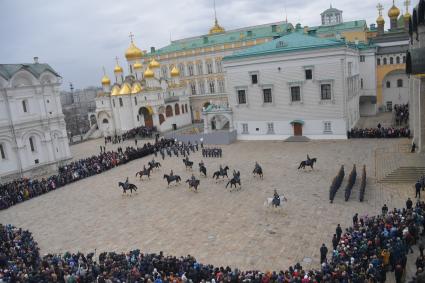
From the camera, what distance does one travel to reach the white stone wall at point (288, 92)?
3127cm

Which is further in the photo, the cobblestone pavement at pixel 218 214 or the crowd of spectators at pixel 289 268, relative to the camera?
the cobblestone pavement at pixel 218 214

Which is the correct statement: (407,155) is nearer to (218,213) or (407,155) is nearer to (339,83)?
(339,83)

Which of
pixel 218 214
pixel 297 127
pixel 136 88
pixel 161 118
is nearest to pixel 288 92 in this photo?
pixel 297 127

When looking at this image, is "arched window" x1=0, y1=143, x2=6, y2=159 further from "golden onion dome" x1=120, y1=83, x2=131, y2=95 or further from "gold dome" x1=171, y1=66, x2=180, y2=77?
"gold dome" x1=171, y1=66, x2=180, y2=77

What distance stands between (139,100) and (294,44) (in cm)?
2185

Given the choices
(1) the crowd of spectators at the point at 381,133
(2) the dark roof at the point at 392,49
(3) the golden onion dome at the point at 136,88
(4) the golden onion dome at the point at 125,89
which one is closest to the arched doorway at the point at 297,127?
(1) the crowd of spectators at the point at 381,133

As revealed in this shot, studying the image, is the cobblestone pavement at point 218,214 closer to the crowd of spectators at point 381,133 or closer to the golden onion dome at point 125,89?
the crowd of spectators at point 381,133

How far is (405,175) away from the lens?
20.3 m

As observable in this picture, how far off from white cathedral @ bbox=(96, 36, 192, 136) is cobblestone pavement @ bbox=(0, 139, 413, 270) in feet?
65.0

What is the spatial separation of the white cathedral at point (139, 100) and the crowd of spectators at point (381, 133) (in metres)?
23.9

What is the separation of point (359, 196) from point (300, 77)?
55.0ft

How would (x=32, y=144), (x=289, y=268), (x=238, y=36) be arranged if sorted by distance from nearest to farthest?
(x=289, y=268) < (x=32, y=144) < (x=238, y=36)

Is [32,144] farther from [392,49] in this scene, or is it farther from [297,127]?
[392,49]

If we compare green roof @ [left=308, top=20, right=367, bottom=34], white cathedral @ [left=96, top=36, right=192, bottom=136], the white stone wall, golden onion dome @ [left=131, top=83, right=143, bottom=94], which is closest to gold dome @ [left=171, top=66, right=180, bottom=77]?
white cathedral @ [left=96, top=36, right=192, bottom=136]
